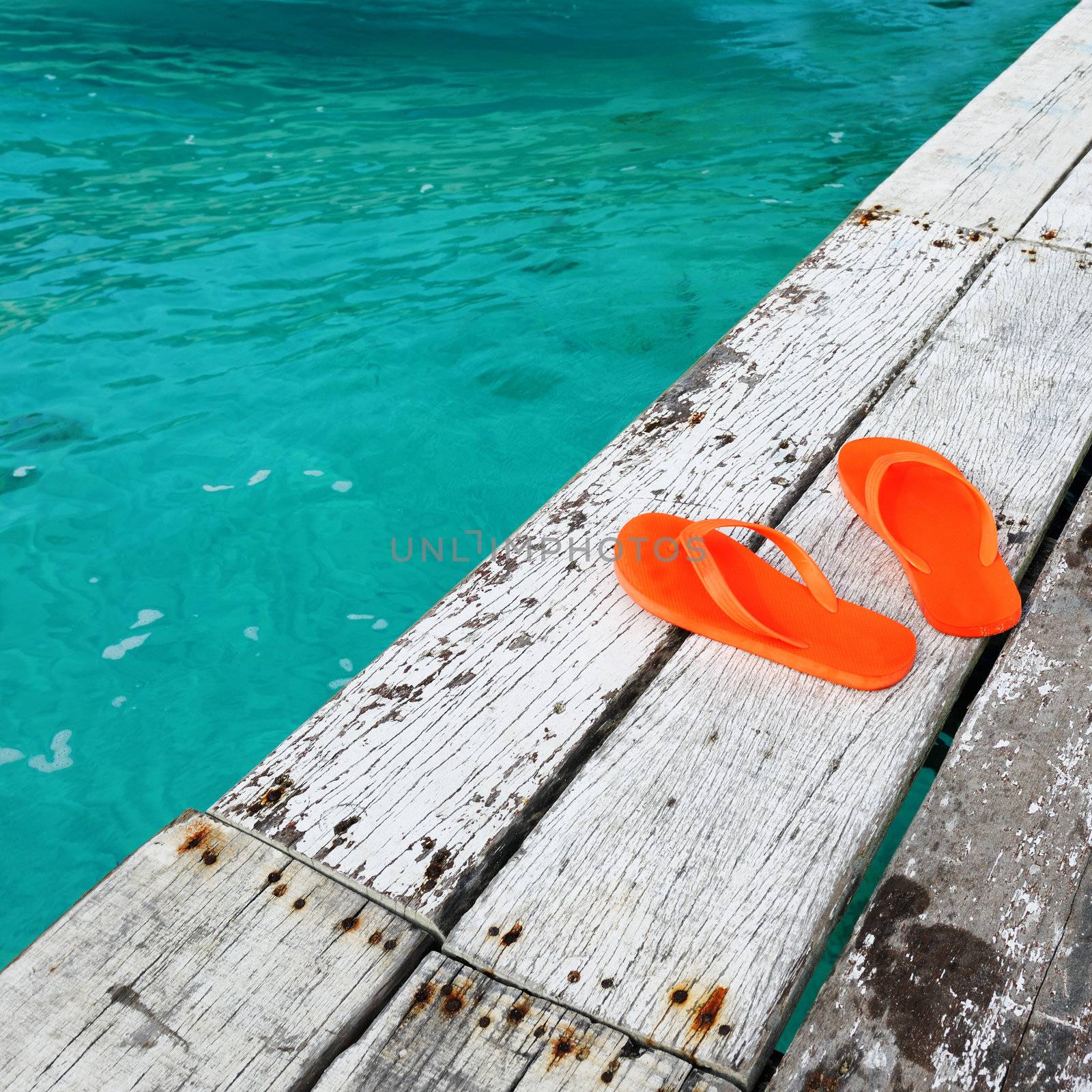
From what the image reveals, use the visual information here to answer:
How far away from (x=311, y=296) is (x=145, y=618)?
1901mm

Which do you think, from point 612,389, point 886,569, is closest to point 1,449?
point 612,389

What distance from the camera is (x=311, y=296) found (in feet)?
14.1

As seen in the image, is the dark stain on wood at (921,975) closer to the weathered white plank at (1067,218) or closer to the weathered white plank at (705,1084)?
the weathered white plank at (705,1084)

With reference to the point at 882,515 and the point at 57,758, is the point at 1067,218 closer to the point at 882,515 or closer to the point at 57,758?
the point at 882,515

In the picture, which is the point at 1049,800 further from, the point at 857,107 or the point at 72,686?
the point at 857,107

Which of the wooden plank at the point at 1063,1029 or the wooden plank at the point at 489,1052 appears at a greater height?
the wooden plank at the point at 1063,1029

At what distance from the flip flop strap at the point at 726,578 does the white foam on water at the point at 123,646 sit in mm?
1960

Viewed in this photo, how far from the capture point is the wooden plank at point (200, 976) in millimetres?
967

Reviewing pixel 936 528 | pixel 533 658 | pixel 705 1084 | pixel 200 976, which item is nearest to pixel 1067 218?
pixel 936 528

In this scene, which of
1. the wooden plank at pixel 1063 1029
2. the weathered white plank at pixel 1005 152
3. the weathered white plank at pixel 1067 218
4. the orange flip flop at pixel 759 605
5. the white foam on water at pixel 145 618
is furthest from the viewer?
the white foam on water at pixel 145 618

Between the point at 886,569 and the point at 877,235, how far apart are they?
1.42 m

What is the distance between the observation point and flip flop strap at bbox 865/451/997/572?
5.14 feet

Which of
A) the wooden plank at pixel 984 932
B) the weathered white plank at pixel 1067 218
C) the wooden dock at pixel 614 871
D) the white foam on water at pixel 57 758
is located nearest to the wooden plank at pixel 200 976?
the wooden dock at pixel 614 871

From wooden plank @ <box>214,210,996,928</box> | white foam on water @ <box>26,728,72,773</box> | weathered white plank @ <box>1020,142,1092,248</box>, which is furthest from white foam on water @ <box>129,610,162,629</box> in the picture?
weathered white plank @ <box>1020,142,1092,248</box>
